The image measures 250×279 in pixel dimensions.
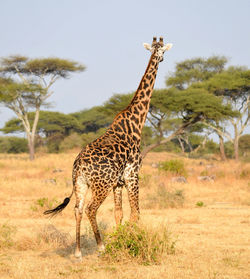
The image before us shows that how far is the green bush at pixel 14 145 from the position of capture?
4688 centimetres

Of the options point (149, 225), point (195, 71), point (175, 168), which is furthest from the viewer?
point (195, 71)

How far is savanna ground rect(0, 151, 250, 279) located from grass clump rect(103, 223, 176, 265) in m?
0.07

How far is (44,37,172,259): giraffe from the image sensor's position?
5344 mm

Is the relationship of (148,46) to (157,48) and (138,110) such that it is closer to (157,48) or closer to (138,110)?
(157,48)

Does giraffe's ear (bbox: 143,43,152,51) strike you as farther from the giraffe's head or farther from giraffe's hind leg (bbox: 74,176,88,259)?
giraffe's hind leg (bbox: 74,176,88,259)

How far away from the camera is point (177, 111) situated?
24.5m

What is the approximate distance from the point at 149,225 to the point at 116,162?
94 cm

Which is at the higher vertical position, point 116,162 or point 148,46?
point 148,46

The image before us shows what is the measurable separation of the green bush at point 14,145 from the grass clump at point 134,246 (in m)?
42.5

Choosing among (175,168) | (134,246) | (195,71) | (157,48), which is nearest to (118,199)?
(134,246)

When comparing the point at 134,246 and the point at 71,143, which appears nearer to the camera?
the point at 134,246

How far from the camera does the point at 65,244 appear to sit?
21.6ft

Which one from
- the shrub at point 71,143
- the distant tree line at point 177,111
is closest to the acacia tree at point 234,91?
the distant tree line at point 177,111

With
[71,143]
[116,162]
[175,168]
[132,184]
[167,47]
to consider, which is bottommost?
[175,168]
